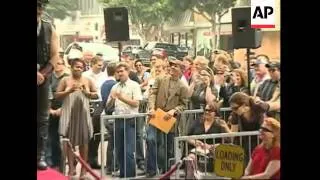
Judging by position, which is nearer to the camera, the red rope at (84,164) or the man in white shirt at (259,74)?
the man in white shirt at (259,74)

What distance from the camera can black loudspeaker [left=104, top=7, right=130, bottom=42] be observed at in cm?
389

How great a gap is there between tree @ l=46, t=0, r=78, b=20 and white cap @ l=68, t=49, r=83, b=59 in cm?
25

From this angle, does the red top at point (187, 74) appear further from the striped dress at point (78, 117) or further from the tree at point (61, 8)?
the tree at point (61, 8)

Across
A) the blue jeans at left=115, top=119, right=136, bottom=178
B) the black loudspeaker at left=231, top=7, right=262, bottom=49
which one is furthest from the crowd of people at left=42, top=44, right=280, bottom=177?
the black loudspeaker at left=231, top=7, right=262, bottom=49

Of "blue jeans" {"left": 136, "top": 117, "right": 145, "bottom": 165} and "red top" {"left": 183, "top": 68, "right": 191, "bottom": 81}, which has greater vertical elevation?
"red top" {"left": 183, "top": 68, "right": 191, "bottom": 81}

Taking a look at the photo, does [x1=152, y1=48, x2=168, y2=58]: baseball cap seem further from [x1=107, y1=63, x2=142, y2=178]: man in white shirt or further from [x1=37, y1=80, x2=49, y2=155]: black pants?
[x1=37, y1=80, x2=49, y2=155]: black pants

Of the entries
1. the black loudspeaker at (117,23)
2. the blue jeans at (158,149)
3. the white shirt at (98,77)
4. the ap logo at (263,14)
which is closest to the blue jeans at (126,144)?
the blue jeans at (158,149)

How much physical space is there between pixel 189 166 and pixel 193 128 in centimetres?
28

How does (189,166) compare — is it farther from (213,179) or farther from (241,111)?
(241,111)

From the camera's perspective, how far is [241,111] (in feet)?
12.6

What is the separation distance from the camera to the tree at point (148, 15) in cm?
386

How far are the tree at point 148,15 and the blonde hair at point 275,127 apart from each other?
969mm

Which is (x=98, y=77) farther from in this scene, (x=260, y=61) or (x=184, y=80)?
(x=260, y=61)
